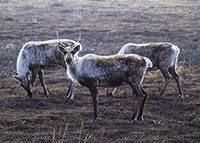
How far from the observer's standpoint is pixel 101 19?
29.5 m

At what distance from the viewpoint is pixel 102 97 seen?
10.3 meters

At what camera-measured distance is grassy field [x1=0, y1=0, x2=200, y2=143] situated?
7.21 meters

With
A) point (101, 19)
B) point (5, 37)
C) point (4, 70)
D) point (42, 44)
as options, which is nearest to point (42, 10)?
point (101, 19)

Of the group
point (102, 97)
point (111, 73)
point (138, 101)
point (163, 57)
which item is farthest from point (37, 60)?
point (138, 101)

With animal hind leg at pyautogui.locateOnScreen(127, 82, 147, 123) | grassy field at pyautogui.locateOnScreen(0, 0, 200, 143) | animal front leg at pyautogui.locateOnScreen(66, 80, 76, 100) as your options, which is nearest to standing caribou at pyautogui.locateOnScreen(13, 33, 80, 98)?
animal front leg at pyautogui.locateOnScreen(66, 80, 76, 100)

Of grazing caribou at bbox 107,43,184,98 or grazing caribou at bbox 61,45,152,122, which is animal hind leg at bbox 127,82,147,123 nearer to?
grazing caribou at bbox 61,45,152,122

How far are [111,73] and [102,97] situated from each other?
7.97ft

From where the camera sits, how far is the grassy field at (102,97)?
7.21 m

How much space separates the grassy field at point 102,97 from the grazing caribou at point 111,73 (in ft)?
2.08

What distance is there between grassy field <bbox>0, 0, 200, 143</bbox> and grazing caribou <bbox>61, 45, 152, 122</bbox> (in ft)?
2.08

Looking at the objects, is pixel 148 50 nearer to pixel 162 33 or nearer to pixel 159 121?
pixel 159 121

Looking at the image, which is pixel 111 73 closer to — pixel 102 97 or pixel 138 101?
pixel 138 101

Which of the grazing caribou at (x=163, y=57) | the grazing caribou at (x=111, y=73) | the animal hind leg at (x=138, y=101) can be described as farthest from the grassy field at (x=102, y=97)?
the grazing caribou at (x=111, y=73)

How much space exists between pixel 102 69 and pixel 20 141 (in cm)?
244
